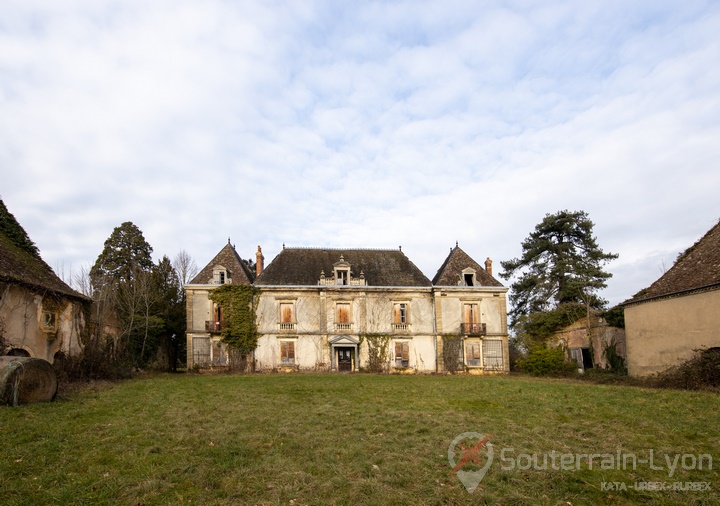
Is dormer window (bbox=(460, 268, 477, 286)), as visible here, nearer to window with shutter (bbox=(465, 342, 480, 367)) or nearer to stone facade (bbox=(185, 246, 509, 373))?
stone facade (bbox=(185, 246, 509, 373))

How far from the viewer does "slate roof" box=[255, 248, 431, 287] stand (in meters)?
31.5

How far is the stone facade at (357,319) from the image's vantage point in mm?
29969

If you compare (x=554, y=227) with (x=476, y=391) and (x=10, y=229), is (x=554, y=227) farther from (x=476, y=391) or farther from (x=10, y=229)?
(x=10, y=229)

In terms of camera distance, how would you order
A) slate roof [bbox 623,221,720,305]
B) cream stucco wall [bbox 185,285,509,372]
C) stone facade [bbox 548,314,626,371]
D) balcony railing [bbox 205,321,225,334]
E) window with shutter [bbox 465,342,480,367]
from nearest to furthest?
slate roof [bbox 623,221,720,305] → stone facade [bbox 548,314,626,371] → balcony railing [bbox 205,321,225,334] → cream stucco wall [bbox 185,285,509,372] → window with shutter [bbox 465,342,480,367]

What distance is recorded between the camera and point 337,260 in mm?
33531

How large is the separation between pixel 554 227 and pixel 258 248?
2321 centimetres

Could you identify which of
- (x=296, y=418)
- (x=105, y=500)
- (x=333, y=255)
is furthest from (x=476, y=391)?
(x=333, y=255)

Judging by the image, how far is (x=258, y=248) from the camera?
33875mm

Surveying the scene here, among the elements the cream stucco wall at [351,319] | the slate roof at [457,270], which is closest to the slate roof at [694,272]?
the slate roof at [457,270]

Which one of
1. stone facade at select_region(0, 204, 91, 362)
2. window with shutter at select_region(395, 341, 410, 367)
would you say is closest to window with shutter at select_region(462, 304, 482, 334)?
window with shutter at select_region(395, 341, 410, 367)

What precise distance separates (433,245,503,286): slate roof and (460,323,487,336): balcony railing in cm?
298

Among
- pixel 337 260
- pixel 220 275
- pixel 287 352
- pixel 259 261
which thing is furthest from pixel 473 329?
pixel 220 275

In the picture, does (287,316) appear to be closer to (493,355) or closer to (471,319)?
(471,319)

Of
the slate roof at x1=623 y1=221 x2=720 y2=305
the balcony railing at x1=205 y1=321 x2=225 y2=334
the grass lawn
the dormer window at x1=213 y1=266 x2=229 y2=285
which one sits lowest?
the grass lawn
